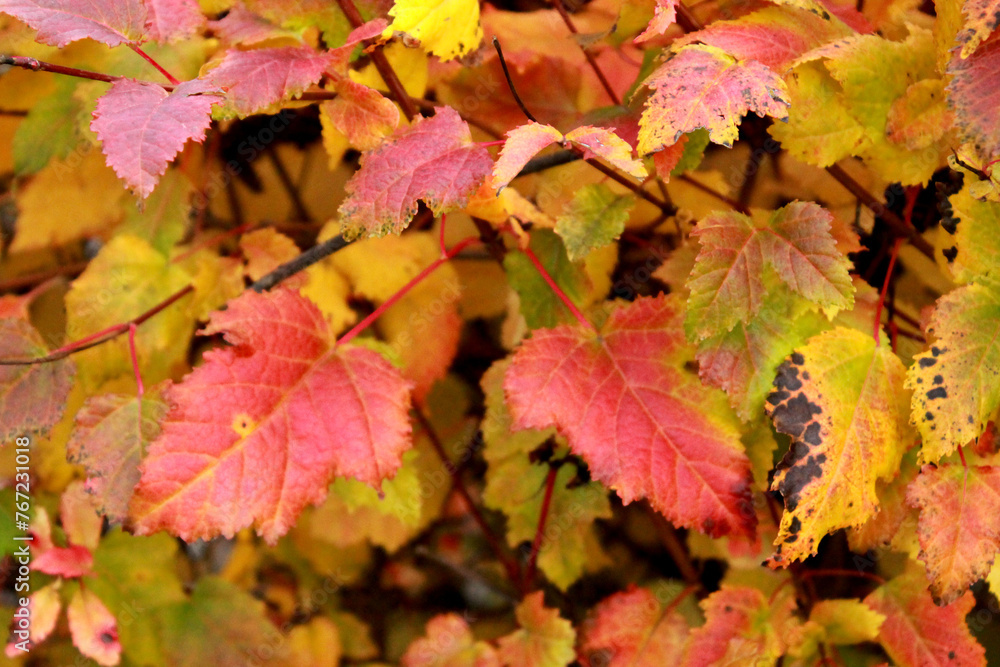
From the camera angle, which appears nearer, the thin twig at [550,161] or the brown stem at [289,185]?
the thin twig at [550,161]

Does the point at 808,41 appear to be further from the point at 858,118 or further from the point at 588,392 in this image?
the point at 588,392

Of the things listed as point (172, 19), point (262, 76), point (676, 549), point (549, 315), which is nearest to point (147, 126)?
point (262, 76)

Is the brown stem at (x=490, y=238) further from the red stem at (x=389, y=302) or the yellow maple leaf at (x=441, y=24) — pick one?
the yellow maple leaf at (x=441, y=24)

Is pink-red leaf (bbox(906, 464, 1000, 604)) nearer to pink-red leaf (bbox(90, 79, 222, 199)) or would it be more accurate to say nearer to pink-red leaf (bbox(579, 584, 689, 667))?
pink-red leaf (bbox(579, 584, 689, 667))

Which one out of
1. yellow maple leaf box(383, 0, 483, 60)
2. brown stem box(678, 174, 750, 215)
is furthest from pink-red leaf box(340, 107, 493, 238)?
brown stem box(678, 174, 750, 215)

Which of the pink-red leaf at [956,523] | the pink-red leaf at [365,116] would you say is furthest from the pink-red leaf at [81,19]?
the pink-red leaf at [956,523]
